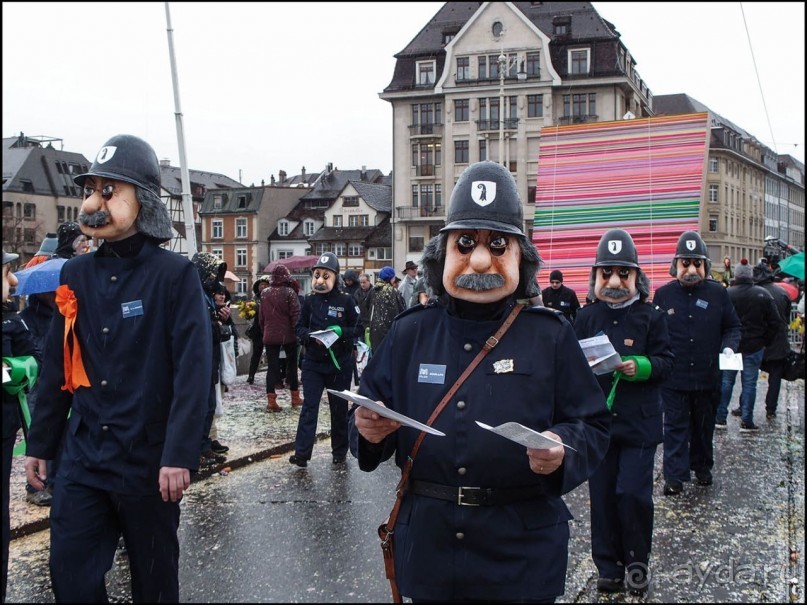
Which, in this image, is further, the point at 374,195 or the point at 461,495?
the point at 374,195

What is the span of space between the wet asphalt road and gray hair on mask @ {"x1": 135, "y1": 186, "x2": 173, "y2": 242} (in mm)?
2256

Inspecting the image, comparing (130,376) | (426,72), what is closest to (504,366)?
(130,376)

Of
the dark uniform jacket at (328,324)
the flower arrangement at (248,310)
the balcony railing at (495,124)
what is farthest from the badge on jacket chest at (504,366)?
the balcony railing at (495,124)

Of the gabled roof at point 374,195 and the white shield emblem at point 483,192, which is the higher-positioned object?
the gabled roof at point 374,195

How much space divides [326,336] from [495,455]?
5.52 m

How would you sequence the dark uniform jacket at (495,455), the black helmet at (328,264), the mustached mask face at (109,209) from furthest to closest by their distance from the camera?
the black helmet at (328,264) < the mustached mask face at (109,209) < the dark uniform jacket at (495,455)

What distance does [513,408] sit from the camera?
2.94 meters

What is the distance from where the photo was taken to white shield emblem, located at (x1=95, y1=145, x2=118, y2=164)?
3.92m

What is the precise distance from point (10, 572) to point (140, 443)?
8.26ft

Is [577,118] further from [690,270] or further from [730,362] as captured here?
[730,362]

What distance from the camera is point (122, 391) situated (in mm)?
3664

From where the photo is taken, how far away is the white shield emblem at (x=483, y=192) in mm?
3170

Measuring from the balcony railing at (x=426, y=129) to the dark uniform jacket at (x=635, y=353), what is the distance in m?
55.1

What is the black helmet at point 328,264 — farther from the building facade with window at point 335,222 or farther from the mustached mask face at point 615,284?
the building facade with window at point 335,222
